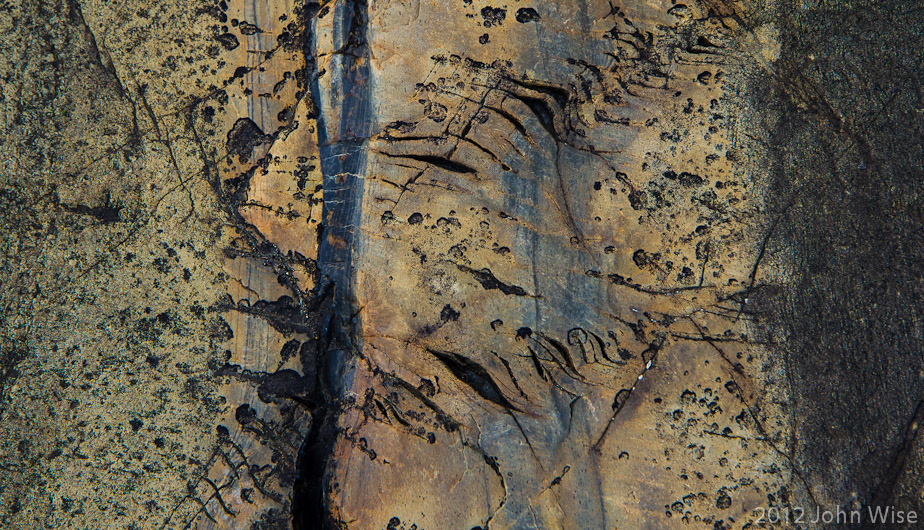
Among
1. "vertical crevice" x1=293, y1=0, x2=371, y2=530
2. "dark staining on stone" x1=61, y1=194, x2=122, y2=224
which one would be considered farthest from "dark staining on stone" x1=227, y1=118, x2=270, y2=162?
"dark staining on stone" x1=61, y1=194, x2=122, y2=224

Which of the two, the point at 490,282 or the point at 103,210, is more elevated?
the point at 103,210

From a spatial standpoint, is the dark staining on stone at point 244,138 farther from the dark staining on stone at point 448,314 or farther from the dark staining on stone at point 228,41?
the dark staining on stone at point 448,314

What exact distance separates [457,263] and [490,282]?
5.8 inches

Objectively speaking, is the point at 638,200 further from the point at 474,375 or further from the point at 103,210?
the point at 103,210

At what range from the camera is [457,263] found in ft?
7.32

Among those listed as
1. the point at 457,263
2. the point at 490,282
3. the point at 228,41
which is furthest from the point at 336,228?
the point at 228,41

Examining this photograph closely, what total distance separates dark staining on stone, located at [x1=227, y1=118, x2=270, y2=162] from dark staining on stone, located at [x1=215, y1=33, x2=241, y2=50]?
0.32 metres

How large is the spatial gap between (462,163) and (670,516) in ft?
5.19

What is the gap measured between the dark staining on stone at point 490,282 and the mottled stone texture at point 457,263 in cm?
1

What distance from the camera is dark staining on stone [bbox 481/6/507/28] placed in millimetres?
2303

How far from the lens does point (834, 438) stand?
2232mm

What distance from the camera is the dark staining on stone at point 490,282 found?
223cm

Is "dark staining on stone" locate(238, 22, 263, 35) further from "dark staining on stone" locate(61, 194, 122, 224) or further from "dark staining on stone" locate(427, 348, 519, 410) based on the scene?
"dark staining on stone" locate(427, 348, 519, 410)

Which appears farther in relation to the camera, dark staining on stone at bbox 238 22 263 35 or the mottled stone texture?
dark staining on stone at bbox 238 22 263 35
